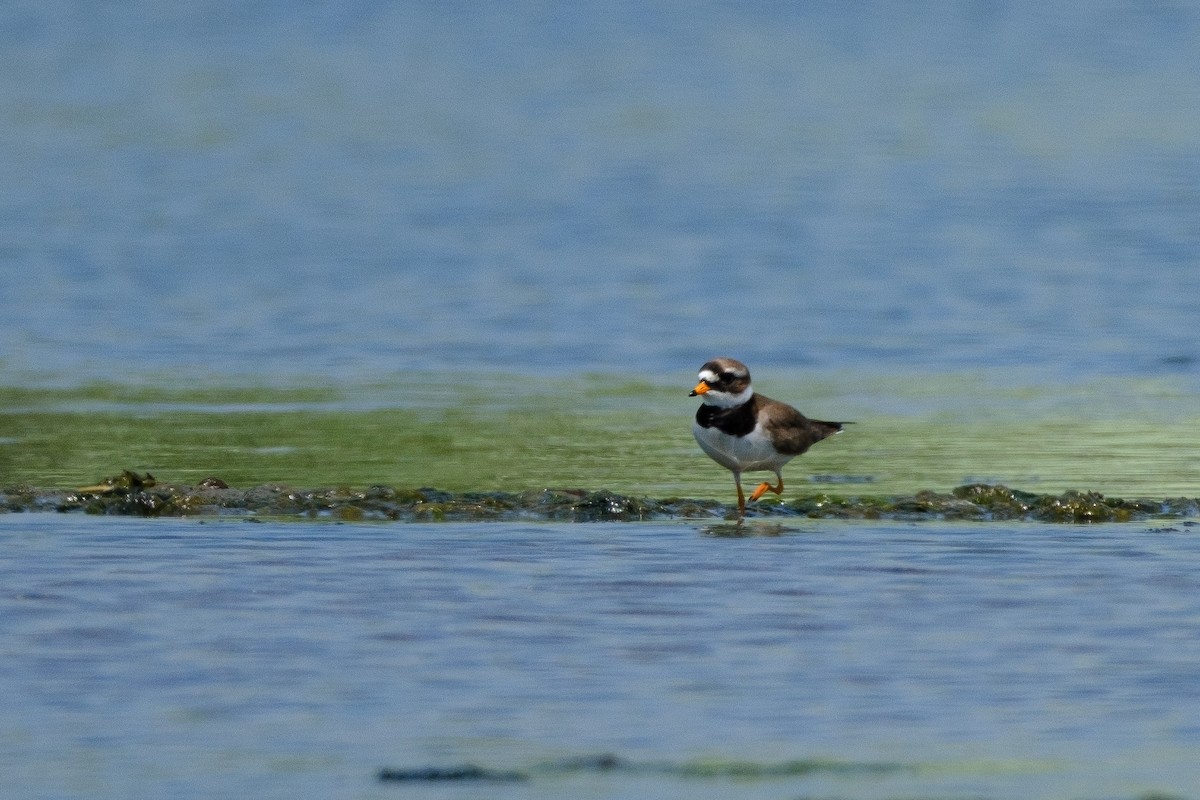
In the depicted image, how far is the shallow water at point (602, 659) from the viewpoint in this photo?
8.30m

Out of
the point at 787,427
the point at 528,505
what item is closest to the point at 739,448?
the point at 787,427

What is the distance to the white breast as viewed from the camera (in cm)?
1402

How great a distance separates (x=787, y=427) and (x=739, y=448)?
1.70 feet

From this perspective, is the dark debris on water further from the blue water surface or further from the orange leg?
the blue water surface

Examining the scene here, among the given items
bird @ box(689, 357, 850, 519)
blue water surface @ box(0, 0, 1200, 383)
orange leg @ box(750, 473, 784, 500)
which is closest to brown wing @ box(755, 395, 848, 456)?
bird @ box(689, 357, 850, 519)

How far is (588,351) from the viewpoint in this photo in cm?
2306

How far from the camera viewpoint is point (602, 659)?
9.97 meters

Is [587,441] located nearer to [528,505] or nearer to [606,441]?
[606,441]

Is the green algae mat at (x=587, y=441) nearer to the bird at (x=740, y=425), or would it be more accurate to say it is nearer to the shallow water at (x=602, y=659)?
the bird at (x=740, y=425)

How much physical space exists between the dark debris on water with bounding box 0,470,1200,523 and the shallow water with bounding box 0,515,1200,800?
362 millimetres

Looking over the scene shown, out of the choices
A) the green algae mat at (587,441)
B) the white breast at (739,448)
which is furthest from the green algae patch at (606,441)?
the white breast at (739,448)

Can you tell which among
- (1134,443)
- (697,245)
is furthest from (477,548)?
(697,245)

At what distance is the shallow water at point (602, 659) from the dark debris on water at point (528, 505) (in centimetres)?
36

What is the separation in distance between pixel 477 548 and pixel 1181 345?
1224cm
